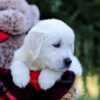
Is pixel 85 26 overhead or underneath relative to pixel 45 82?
underneath

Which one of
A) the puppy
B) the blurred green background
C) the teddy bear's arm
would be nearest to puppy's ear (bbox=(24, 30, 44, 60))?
the puppy

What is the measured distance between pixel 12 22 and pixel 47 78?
1.24ft

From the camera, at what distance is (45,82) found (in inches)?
82.9

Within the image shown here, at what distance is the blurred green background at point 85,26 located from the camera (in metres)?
4.02

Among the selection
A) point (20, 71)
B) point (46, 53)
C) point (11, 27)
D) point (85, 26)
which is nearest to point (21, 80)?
point (20, 71)

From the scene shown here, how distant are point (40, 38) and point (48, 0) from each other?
1852mm

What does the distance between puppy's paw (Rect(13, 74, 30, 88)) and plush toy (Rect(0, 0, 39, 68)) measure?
0.26 metres

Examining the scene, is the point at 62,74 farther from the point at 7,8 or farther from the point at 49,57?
the point at 7,8

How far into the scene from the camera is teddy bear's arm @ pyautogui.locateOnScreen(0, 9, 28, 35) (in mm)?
2367

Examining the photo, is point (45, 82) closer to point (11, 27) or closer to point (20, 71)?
point (20, 71)

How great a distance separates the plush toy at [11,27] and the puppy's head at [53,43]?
290 millimetres

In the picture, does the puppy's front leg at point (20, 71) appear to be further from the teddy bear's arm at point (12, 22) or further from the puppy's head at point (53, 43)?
the teddy bear's arm at point (12, 22)

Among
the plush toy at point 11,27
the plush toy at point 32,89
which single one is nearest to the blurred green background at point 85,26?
the plush toy at point 11,27

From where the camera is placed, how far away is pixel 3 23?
2.37m
